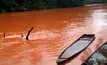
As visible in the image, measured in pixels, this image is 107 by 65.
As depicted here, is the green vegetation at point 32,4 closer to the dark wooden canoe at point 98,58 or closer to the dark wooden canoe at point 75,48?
the dark wooden canoe at point 75,48

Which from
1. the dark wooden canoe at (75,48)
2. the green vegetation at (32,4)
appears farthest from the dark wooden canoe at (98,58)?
the green vegetation at (32,4)

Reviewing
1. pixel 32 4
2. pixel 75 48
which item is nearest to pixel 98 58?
pixel 75 48

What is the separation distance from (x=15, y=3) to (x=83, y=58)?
24.4m

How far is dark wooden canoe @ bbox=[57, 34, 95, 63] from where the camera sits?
23.9ft

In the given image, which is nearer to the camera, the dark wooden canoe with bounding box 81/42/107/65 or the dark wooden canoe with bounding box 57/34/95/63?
the dark wooden canoe with bounding box 81/42/107/65

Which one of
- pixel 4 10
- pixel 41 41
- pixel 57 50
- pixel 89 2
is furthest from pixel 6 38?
pixel 89 2

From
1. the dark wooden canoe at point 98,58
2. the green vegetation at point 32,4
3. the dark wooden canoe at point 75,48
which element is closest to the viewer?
the dark wooden canoe at point 98,58

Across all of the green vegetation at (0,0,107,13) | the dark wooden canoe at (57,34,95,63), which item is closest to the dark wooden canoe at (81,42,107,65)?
the dark wooden canoe at (57,34,95,63)

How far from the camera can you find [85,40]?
9.96 meters

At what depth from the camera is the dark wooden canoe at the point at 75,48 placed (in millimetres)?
7277

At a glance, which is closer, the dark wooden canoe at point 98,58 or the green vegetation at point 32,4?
the dark wooden canoe at point 98,58

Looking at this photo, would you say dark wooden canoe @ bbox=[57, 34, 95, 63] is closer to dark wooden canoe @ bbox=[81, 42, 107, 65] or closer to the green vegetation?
dark wooden canoe @ bbox=[81, 42, 107, 65]

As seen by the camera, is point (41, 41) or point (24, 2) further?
point (24, 2)

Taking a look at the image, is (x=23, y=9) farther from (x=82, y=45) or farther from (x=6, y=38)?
(x=82, y=45)
